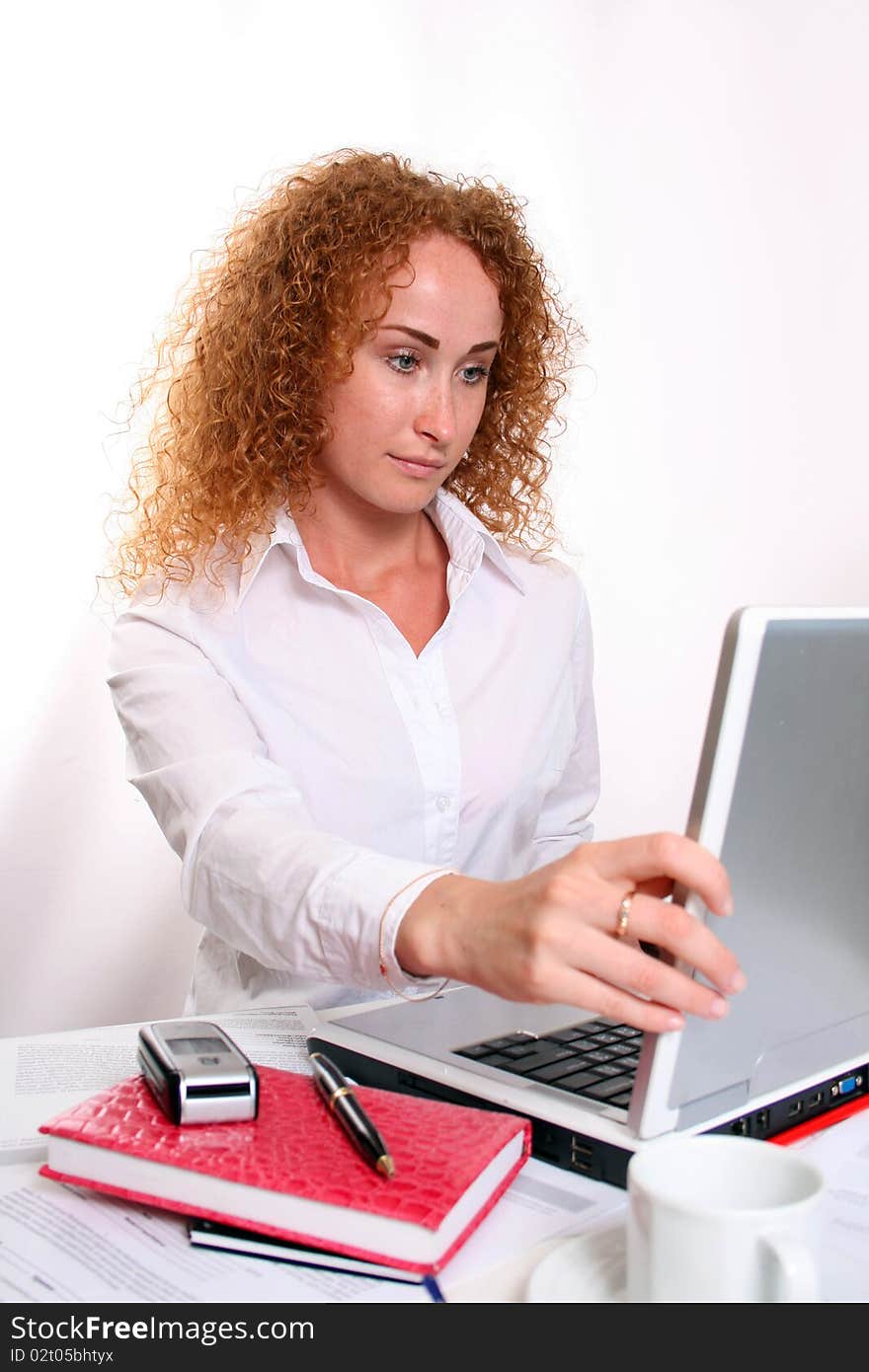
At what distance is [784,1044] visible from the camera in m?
0.98

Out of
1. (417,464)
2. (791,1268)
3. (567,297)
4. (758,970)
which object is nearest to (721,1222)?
(791,1268)

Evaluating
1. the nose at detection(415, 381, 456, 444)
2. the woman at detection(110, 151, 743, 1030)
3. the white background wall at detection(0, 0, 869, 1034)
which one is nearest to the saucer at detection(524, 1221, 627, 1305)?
the woman at detection(110, 151, 743, 1030)

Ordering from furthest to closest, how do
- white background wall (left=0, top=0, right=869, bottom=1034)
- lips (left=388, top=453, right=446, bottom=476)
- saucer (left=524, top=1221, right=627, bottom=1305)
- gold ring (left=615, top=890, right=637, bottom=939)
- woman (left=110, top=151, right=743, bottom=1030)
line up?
white background wall (left=0, top=0, right=869, bottom=1034) → lips (left=388, top=453, right=446, bottom=476) → woman (left=110, top=151, right=743, bottom=1030) → gold ring (left=615, top=890, right=637, bottom=939) → saucer (left=524, top=1221, right=627, bottom=1305)

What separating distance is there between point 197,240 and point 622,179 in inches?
39.8

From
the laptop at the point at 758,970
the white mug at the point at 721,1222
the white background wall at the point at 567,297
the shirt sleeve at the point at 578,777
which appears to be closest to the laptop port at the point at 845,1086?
the laptop at the point at 758,970

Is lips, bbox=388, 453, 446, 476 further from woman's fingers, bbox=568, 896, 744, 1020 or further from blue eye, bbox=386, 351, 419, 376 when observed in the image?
woman's fingers, bbox=568, 896, 744, 1020

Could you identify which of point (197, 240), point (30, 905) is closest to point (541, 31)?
point (197, 240)

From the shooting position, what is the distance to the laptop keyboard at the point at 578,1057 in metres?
1.03

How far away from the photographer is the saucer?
770 millimetres

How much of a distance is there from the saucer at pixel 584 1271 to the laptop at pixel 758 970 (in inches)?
3.6

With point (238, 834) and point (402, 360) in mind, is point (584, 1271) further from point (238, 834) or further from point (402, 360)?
point (402, 360)

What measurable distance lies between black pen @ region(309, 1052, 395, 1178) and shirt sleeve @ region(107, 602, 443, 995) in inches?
4.6

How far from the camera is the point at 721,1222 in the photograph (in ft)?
2.16

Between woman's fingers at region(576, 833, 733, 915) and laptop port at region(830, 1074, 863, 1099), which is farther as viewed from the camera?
laptop port at region(830, 1074, 863, 1099)
